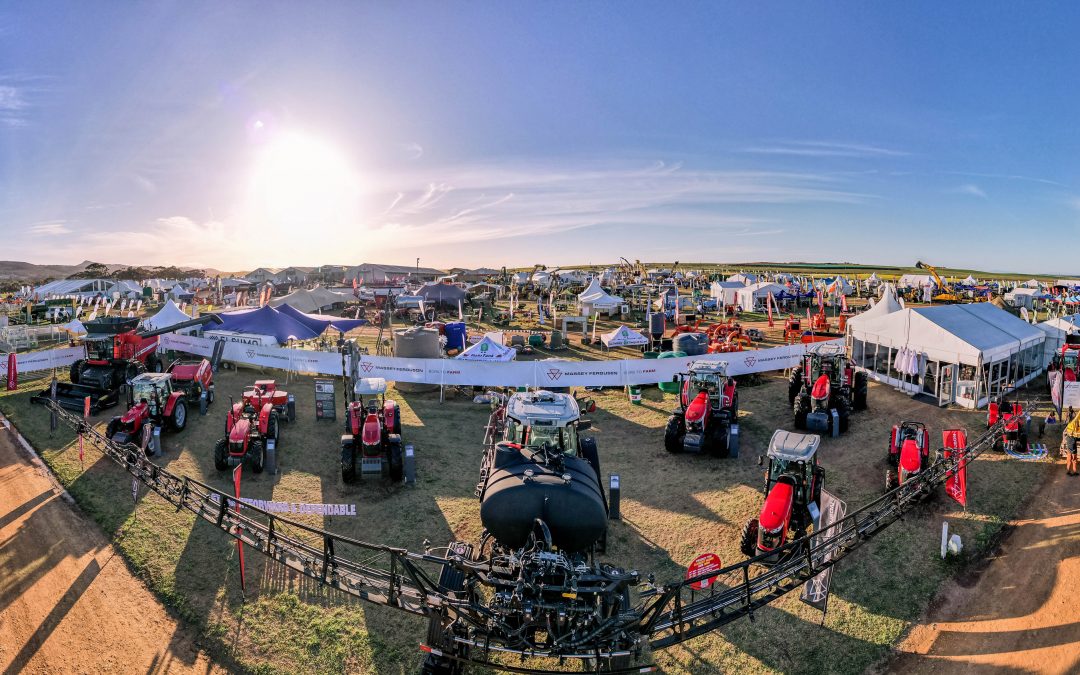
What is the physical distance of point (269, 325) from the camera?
24812 mm

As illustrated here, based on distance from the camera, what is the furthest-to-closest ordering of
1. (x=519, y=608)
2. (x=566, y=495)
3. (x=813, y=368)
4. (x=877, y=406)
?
(x=877, y=406), (x=813, y=368), (x=566, y=495), (x=519, y=608)

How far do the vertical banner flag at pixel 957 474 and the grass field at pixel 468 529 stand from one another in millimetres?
636

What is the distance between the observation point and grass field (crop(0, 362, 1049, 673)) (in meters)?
7.19

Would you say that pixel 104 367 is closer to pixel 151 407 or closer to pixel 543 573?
pixel 151 407

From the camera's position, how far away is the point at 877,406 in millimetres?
18000

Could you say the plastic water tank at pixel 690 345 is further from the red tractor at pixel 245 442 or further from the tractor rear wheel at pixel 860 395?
the red tractor at pixel 245 442

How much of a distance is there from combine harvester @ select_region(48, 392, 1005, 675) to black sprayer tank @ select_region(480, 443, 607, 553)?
13 millimetres

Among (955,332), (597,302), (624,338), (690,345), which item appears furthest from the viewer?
(597,302)

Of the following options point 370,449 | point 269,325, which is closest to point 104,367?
point 269,325

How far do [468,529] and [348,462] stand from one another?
3424 millimetres

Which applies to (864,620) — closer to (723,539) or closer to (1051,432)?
(723,539)

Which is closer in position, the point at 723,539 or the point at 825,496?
the point at 825,496

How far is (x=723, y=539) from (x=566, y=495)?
445 centimetres

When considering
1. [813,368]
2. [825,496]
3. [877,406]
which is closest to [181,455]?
[825,496]
